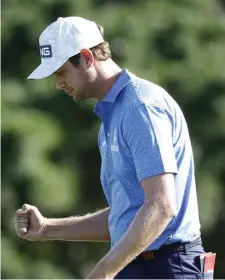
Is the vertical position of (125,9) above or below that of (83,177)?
above

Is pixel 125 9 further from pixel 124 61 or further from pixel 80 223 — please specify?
pixel 80 223

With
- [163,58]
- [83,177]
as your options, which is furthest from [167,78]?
[83,177]

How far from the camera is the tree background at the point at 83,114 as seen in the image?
37.4ft

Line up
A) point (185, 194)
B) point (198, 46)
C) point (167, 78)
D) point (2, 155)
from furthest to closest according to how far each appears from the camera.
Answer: point (198, 46), point (167, 78), point (2, 155), point (185, 194)

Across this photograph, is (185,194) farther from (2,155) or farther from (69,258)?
(69,258)

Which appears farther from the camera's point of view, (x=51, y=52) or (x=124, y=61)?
(x=124, y=61)

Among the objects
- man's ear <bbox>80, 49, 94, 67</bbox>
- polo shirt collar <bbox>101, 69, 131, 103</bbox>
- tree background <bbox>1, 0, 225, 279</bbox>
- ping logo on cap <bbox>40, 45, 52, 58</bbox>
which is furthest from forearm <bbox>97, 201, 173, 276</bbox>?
tree background <bbox>1, 0, 225, 279</bbox>

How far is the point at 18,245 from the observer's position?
37.5 feet

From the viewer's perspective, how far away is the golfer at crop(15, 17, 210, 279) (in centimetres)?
414

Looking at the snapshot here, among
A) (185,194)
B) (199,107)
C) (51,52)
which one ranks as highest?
(51,52)

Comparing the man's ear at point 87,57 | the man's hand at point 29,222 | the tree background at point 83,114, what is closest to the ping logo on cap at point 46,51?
the man's ear at point 87,57

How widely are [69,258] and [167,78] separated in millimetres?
2314

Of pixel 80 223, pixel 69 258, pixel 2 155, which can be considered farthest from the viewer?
pixel 69 258

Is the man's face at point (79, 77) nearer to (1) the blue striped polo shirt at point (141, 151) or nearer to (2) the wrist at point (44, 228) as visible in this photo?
(1) the blue striped polo shirt at point (141, 151)
